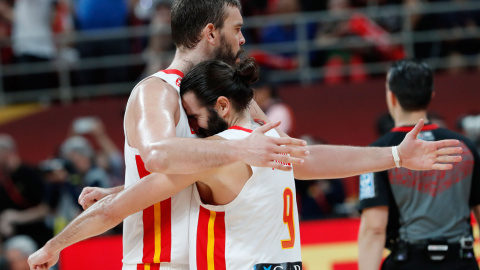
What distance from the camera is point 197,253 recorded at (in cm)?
399

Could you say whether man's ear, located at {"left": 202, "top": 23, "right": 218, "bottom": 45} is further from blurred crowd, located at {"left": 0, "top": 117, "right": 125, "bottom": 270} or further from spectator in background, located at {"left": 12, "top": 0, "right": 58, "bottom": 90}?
spectator in background, located at {"left": 12, "top": 0, "right": 58, "bottom": 90}

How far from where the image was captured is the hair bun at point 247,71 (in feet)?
13.1

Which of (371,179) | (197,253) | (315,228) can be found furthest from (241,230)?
(315,228)

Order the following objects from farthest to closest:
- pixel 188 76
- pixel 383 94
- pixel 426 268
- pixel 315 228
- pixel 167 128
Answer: pixel 383 94
pixel 315 228
pixel 426 268
pixel 188 76
pixel 167 128

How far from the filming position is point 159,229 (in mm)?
4152

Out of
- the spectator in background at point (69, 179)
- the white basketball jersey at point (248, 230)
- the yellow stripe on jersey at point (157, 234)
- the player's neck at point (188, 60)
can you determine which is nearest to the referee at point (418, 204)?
the white basketball jersey at point (248, 230)

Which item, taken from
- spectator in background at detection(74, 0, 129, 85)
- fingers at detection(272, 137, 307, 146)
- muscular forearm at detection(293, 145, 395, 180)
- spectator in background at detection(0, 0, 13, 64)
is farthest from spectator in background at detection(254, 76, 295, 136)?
spectator in background at detection(0, 0, 13, 64)

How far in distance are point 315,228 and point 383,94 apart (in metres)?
3.91

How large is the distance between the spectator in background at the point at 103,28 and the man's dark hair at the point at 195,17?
7393mm

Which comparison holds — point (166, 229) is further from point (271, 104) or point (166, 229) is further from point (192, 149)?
point (271, 104)

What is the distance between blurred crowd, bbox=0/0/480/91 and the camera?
36.3 feet

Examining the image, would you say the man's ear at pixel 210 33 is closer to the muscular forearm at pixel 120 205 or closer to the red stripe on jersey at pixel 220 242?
the muscular forearm at pixel 120 205

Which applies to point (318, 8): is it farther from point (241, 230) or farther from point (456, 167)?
point (241, 230)

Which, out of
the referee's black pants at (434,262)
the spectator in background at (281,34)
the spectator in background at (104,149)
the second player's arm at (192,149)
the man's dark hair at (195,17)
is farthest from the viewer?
the spectator in background at (281,34)
